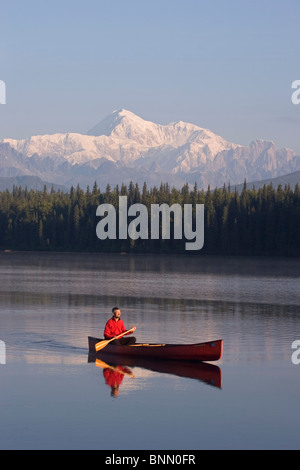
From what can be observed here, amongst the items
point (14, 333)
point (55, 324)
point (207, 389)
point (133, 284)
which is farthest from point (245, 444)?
point (133, 284)

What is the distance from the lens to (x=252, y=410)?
95.2 feet

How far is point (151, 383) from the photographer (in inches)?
1319

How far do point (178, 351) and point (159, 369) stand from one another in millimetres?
1522

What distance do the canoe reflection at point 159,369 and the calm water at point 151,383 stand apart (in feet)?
0.29

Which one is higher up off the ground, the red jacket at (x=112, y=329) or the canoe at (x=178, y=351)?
the red jacket at (x=112, y=329)

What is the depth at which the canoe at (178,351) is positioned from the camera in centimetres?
3744

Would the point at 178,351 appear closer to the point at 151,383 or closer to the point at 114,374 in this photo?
the point at 114,374

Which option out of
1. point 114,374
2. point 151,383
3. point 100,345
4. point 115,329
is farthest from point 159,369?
point 115,329

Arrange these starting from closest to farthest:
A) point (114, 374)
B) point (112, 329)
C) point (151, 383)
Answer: point (151, 383) → point (114, 374) → point (112, 329)

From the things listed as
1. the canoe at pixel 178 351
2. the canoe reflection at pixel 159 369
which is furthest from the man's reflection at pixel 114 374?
the canoe at pixel 178 351

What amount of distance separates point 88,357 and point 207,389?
8.95 metres

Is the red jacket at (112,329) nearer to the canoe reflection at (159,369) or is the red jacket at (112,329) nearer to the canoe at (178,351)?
the canoe at (178,351)
